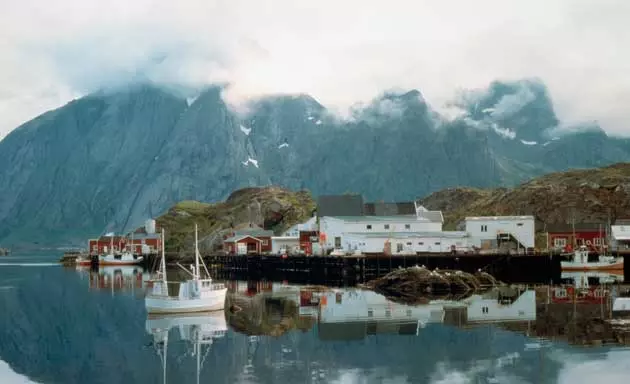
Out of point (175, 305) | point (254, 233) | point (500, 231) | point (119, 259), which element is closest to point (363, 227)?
point (500, 231)

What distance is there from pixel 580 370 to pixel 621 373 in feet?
5.11

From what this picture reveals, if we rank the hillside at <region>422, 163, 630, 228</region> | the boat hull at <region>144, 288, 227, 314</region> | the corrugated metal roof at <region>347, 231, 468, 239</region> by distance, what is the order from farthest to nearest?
Result: the hillside at <region>422, 163, 630, 228</region>, the corrugated metal roof at <region>347, 231, 468, 239</region>, the boat hull at <region>144, 288, 227, 314</region>

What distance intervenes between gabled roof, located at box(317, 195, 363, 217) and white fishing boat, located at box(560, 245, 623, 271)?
28.0 m

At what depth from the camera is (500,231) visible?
98938 mm

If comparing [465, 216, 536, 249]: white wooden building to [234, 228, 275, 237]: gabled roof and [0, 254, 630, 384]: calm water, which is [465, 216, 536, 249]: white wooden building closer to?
[0, 254, 630, 384]: calm water

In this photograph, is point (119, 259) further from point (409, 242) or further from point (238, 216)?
point (409, 242)

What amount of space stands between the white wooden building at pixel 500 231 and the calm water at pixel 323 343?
1386 inches

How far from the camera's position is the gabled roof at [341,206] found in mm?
107875

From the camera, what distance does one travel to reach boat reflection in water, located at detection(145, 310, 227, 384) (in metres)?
37.1

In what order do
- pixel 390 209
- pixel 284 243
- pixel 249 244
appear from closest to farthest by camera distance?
1. pixel 390 209
2. pixel 284 243
3. pixel 249 244

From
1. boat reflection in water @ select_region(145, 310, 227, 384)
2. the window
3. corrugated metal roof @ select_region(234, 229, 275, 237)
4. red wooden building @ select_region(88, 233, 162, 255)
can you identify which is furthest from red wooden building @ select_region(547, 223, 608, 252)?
red wooden building @ select_region(88, 233, 162, 255)

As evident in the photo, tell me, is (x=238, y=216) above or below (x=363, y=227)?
above

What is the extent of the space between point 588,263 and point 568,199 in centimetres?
5218

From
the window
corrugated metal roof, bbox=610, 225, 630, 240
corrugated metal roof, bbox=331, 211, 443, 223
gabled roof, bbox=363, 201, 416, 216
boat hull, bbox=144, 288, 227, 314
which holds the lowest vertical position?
boat hull, bbox=144, 288, 227, 314
